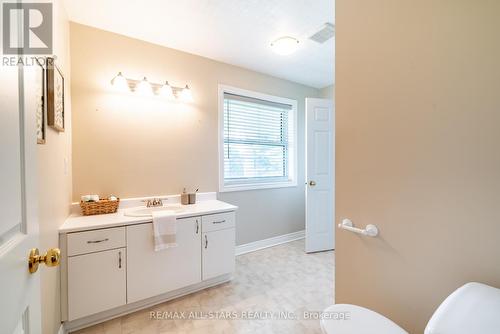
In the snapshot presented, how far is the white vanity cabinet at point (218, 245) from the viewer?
2182mm

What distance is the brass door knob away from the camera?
676 mm

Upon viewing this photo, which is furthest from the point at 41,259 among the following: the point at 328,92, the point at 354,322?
the point at 328,92

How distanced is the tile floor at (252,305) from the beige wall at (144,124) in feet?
2.44

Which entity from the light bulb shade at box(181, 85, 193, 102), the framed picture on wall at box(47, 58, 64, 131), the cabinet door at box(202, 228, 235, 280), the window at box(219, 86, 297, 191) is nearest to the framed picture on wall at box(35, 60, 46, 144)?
the framed picture on wall at box(47, 58, 64, 131)

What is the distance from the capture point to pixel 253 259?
9.55 ft

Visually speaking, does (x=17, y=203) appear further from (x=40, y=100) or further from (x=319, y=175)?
(x=319, y=175)

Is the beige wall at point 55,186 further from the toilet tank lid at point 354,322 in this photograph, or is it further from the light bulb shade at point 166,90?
the toilet tank lid at point 354,322

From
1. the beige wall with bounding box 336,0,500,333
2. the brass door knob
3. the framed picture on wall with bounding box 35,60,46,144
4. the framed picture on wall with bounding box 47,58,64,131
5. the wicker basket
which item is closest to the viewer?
the brass door knob

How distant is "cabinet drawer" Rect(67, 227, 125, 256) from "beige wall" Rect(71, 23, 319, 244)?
1.90 ft

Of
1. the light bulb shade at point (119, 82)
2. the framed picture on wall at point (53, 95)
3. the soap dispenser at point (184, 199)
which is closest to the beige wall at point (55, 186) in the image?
the framed picture on wall at point (53, 95)

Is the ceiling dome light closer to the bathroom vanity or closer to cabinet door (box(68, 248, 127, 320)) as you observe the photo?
the bathroom vanity

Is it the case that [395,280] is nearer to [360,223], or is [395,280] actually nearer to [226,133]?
[360,223]

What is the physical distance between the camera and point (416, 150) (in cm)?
97

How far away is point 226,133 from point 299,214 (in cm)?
178
